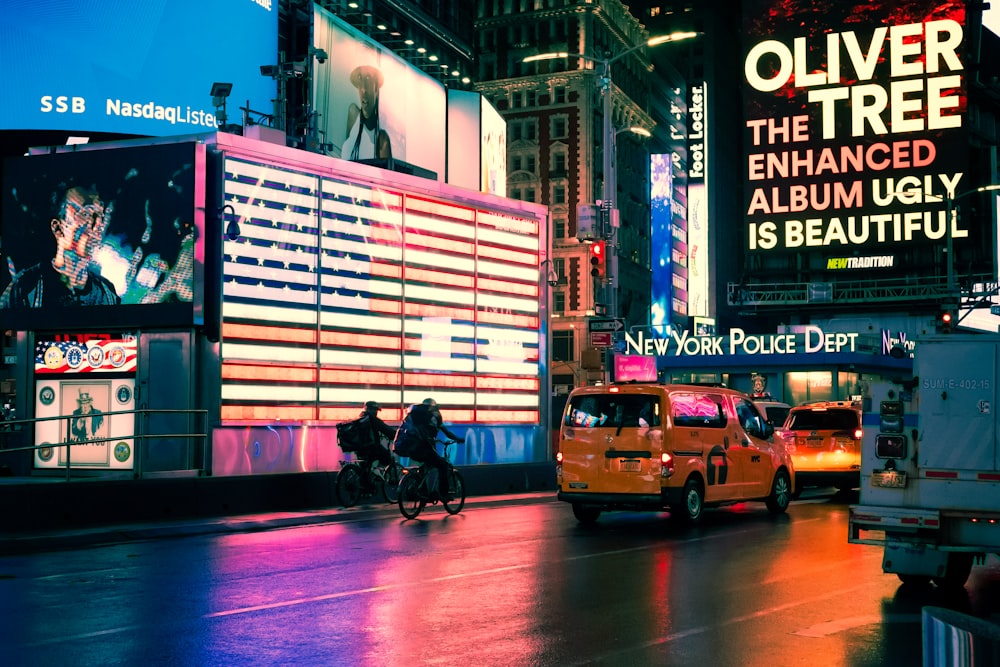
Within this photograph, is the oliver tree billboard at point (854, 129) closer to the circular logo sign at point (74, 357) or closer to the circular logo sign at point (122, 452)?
the circular logo sign at point (74, 357)

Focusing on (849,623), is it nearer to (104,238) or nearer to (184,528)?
(184,528)

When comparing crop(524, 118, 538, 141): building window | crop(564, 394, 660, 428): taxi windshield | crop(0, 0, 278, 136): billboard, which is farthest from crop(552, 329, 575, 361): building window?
crop(564, 394, 660, 428): taxi windshield

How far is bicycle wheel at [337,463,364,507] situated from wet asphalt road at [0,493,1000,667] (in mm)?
4014

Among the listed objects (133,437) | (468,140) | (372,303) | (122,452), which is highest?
(468,140)

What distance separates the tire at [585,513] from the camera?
19.2 metres

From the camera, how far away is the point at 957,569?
11711 millimetres

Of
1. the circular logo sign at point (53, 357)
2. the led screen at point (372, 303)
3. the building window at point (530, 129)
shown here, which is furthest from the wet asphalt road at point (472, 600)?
the building window at point (530, 129)

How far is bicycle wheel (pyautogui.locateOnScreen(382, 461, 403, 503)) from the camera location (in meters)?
21.9

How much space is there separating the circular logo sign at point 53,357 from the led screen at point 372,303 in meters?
3.71

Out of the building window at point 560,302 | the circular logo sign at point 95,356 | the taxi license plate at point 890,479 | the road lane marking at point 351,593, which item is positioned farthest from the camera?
the building window at point 560,302

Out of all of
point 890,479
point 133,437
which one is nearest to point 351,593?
point 890,479

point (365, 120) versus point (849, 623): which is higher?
point (365, 120)

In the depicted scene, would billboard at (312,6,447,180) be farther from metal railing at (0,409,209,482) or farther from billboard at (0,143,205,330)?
metal railing at (0,409,209,482)

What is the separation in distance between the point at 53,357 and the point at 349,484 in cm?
657
